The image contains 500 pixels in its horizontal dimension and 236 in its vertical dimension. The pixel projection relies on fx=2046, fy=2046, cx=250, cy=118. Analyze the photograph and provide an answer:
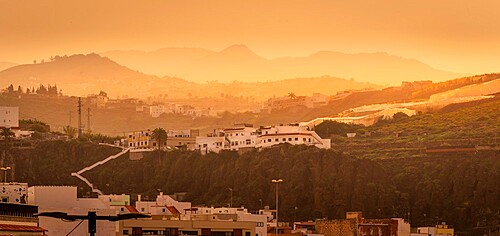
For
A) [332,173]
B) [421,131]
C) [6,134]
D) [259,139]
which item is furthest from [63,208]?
[421,131]

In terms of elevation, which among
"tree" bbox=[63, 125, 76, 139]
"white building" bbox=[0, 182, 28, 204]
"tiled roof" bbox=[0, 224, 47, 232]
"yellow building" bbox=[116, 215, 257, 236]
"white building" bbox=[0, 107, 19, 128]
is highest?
"white building" bbox=[0, 107, 19, 128]

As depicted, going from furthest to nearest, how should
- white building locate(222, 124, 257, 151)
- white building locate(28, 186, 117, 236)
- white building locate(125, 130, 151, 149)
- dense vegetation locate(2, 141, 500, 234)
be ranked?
1. white building locate(125, 130, 151, 149)
2. white building locate(222, 124, 257, 151)
3. dense vegetation locate(2, 141, 500, 234)
4. white building locate(28, 186, 117, 236)

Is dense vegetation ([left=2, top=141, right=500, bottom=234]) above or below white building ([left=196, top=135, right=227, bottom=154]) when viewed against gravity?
below

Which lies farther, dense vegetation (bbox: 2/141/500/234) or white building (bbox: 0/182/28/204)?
dense vegetation (bbox: 2/141/500/234)

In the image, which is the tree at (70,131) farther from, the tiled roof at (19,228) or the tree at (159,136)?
the tiled roof at (19,228)

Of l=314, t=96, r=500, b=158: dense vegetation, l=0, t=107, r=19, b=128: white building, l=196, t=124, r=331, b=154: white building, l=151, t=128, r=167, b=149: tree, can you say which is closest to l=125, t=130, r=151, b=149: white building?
l=151, t=128, r=167, b=149: tree

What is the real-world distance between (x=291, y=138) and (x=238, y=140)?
6069mm

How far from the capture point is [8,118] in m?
177

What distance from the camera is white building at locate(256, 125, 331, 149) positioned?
6511 inches

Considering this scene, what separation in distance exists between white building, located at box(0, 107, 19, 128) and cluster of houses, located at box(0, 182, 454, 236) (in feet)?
203

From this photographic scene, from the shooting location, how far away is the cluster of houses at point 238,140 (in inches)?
6550

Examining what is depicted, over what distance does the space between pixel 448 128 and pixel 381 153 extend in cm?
1286

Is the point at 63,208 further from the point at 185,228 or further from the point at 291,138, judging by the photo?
the point at 291,138

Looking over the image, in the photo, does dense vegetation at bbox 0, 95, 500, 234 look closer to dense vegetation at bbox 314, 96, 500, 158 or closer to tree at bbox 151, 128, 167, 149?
dense vegetation at bbox 314, 96, 500, 158
